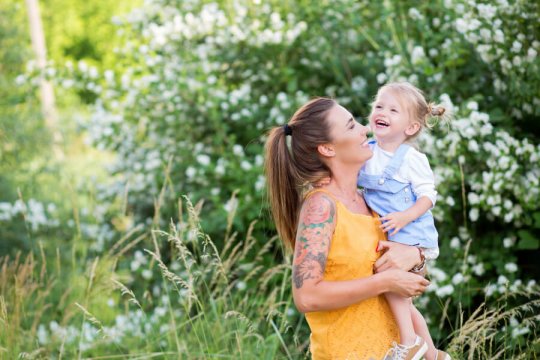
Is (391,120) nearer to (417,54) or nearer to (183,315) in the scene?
(417,54)

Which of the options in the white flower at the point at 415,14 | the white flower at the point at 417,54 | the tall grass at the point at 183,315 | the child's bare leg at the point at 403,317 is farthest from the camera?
the white flower at the point at 415,14

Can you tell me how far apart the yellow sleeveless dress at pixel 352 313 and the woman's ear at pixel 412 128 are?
15.3 inches

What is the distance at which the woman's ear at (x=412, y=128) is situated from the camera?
8.75ft

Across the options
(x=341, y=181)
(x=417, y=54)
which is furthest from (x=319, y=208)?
(x=417, y=54)

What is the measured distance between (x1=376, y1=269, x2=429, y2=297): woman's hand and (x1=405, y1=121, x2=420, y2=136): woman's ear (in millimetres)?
535

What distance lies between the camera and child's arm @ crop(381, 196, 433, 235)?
8.09ft

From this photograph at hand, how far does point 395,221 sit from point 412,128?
393 millimetres

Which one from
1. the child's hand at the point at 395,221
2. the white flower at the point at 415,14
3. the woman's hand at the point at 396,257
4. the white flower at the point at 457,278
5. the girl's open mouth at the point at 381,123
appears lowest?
the white flower at the point at 457,278

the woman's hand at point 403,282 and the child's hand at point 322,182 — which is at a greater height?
the child's hand at point 322,182

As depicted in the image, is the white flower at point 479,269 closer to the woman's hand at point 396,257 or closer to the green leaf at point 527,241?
the green leaf at point 527,241

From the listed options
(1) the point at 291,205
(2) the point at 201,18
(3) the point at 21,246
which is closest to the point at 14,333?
(1) the point at 291,205

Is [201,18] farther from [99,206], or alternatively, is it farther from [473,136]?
[473,136]

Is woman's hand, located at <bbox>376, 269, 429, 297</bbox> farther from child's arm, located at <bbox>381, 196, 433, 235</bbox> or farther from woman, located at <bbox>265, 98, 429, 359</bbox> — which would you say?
child's arm, located at <bbox>381, 196, 433, 235</bbox>

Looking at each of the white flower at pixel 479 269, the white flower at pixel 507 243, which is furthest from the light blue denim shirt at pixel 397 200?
the white flower at pixel 507 243
